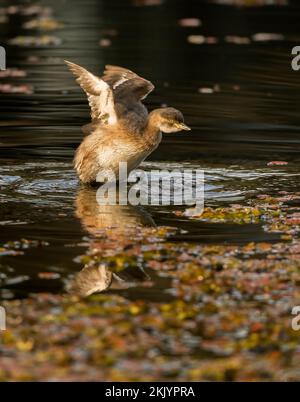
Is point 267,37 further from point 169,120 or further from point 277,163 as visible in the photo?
point 169,120

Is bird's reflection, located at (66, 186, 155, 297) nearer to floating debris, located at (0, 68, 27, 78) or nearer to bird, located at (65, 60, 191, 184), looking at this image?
bird, located at (65, 60, 191, 184)

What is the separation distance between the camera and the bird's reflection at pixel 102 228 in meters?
8.59

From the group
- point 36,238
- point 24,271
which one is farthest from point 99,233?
point 24,271

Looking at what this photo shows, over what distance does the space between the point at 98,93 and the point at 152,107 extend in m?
4.74

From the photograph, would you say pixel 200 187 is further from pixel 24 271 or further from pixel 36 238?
pixel 24 271

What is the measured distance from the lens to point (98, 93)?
1232cm

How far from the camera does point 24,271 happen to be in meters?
8.83

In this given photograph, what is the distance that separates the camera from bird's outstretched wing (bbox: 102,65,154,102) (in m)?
13.1

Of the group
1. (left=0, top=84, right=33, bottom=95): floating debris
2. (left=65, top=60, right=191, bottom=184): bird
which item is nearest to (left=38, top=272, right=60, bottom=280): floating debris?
(left=65, top=60, right=191, bottom=184): bird

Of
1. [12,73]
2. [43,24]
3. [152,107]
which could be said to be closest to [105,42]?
[43,24]

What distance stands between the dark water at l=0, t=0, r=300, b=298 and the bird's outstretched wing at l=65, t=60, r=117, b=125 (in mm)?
850

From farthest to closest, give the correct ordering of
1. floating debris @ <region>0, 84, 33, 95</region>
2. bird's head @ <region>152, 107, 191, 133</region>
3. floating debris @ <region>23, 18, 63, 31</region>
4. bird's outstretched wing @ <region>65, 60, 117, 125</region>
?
floating debris @ <region>23, 18, 63, 31</region> < floating debris @ <region>0, 84, 33, 95</region> < bird's head @ <region>152, 107, 191, 133</region> < bird's outstretched wing @ <region>65, 60, 117, 125</region>

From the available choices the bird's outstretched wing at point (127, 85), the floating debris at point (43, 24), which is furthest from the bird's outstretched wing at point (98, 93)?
the floating debris at point (43, 24)

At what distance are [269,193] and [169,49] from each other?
1079 cm
